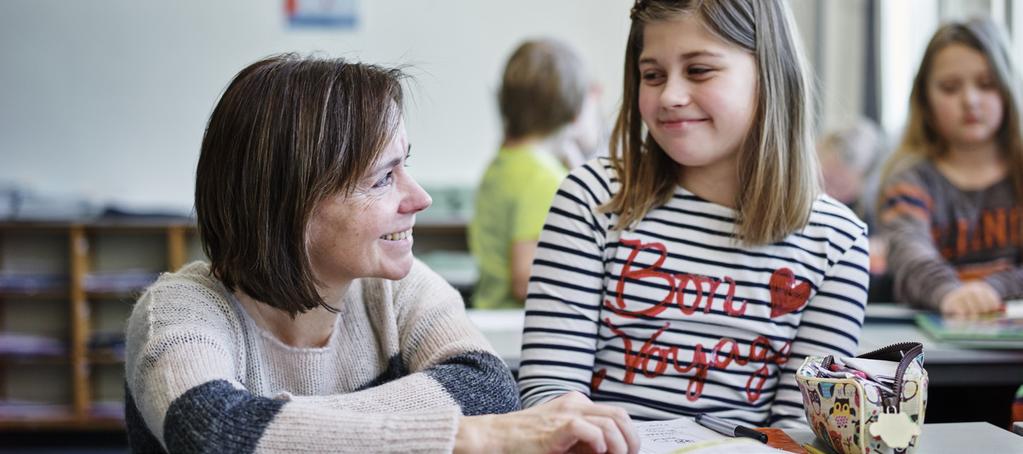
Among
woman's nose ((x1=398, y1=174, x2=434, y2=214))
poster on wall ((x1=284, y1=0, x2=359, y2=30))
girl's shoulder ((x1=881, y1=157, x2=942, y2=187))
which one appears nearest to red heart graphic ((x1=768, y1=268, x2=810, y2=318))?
woman's nose ((x1=398, y1=174, x2=434, y2=214))

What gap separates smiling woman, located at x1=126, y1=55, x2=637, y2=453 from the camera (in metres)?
1.03

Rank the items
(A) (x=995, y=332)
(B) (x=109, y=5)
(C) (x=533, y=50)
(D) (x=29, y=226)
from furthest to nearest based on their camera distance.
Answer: (B) (x=109, y=5) < (D) (x=29, y=226) < (C) (x=533, y=50) < (A) (x=995, y=332)

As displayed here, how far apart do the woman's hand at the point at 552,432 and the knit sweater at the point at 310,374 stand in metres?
0.03

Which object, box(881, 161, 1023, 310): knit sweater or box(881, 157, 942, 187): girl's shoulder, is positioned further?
box(881, 157, 942, 187): girl's shoulder

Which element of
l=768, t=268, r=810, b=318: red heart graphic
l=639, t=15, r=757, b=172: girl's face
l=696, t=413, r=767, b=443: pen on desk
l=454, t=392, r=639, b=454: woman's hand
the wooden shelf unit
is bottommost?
the wooden shelf unit

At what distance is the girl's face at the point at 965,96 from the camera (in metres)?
2.43

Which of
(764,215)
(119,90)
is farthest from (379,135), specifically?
(119,90)

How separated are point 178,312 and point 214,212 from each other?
0.13m

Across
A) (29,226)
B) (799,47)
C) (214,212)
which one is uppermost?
(799,47)

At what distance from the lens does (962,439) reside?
1.16 m

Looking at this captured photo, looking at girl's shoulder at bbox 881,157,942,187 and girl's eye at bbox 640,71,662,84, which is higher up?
girl's eye at bbox 640,71,662,84

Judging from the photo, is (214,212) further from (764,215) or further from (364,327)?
(764,215)

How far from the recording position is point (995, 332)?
6.26 feet

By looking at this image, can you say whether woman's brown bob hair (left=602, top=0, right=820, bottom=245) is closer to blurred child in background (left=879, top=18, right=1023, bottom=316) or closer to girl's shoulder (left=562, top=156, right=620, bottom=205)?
girl's shoulder (left=562, top=156, right=620, bottom=205)
